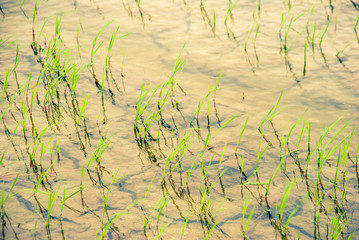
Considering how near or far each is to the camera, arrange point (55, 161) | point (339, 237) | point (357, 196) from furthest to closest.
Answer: point (55, 161) < point (357, 196) < point (339, 237)

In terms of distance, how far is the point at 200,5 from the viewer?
4.55 m

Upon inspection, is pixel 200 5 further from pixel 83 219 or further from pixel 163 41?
pixel 83 219

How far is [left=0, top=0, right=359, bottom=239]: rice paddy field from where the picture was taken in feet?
6.82

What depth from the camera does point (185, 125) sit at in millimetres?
2816

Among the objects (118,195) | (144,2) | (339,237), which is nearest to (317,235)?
(339,237)

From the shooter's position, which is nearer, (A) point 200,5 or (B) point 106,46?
(B) point 106,46

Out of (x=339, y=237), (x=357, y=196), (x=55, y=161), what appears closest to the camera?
(x=339, y=237)

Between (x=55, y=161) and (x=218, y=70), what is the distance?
1.62 metres

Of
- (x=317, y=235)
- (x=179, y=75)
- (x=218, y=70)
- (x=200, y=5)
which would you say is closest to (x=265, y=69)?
(x=218, y=70)

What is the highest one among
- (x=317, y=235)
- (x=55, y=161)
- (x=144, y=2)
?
(x=144, y=2)

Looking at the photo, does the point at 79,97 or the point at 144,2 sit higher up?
the point at 144,2

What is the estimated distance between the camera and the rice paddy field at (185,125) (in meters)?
2.08

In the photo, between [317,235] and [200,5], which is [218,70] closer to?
[200,5]

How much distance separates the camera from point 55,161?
8.09 feet
